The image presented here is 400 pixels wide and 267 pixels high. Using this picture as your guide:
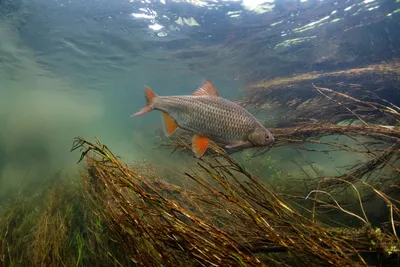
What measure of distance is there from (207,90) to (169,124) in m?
0.78

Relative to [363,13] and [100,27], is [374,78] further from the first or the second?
[100,27]

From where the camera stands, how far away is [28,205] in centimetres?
911

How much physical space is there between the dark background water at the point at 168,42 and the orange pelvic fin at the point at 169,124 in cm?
1391

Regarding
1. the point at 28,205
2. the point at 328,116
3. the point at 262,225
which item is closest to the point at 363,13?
the point at 328,116

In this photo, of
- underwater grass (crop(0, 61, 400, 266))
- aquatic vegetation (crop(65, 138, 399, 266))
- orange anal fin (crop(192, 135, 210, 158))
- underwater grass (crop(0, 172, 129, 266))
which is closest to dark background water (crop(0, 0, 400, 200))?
underwater grass (crop(0, 172, 129, 266))

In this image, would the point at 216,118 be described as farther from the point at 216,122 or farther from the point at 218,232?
the point at 218,232

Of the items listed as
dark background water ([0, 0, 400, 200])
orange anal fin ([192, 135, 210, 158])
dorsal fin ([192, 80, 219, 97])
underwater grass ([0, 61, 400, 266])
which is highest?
dark background water ([0, 0, 400, 200])

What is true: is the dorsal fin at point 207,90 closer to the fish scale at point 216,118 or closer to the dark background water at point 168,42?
the fish scale at point 216,118

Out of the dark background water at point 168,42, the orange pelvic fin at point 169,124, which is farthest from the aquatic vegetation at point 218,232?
the dark background water at point 168,42

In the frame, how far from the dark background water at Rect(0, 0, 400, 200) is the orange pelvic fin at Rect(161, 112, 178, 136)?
547 inches

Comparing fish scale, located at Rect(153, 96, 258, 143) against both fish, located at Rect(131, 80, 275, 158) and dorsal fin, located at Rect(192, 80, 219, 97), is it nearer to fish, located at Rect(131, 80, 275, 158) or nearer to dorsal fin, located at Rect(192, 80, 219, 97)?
fish, located at Rect(131, 80, 275, 158)

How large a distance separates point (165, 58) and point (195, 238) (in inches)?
1015

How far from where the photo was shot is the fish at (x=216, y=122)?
3.30 metres

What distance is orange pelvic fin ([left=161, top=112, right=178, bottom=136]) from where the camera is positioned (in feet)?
12.1
